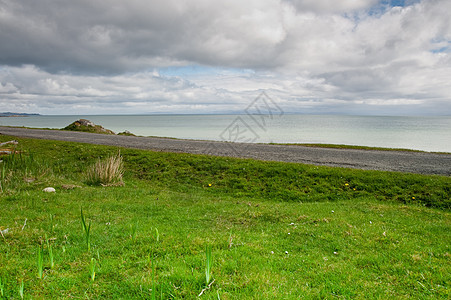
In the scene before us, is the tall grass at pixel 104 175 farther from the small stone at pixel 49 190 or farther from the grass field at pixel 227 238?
the small stone at pixel 49 190

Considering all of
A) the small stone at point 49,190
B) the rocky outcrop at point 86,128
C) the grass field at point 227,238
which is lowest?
the small stone at point 49,190

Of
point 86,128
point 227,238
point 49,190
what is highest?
point 86,128

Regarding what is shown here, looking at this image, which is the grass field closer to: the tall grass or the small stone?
the small stone

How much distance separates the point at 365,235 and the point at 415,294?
2.75 meters

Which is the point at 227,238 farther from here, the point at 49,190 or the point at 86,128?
the point at 86,128

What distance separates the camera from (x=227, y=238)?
6.10 meters

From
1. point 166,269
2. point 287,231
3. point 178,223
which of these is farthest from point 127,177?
point 166,269

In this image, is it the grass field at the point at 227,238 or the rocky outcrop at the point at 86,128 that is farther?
the rocky outcrop at the point at 86,128

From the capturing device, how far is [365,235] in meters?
6.75

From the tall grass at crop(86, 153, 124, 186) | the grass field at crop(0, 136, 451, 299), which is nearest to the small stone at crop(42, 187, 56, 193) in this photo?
the grass field at crop(0, 136, 451, 299)

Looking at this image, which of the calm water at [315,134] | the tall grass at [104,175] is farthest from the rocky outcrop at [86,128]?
the tall grass at [104,175]

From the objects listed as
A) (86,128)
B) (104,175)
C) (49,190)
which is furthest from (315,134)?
(49,190)

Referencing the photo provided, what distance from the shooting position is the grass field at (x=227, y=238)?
3947 millimetres

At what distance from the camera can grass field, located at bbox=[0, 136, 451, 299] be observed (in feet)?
13.0
